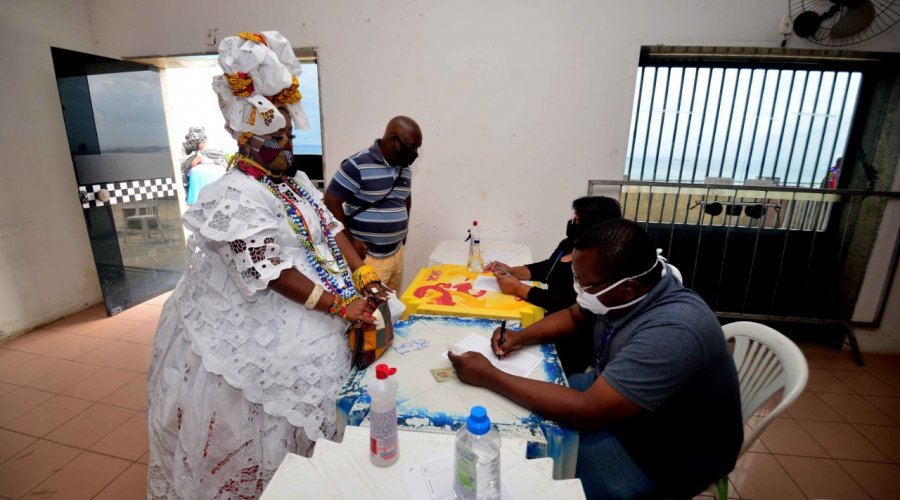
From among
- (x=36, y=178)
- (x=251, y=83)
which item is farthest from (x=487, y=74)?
(x=36, y=178)

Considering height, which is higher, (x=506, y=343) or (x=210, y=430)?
(x=506, y=343)

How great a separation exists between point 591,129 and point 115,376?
3.55 meters

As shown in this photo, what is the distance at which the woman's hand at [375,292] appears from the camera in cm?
139

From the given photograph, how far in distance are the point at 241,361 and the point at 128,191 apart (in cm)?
320

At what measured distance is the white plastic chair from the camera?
1.21m

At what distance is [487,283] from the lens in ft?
6.90

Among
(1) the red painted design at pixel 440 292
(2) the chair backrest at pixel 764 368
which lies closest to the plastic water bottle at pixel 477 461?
(2) the chair backrest at pixel 764 368

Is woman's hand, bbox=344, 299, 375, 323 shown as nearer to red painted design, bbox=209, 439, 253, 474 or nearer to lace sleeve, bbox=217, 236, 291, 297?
lace sleeve, bbox=217, 236, 291, 297

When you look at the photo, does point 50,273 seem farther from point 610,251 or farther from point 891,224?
point 891,224

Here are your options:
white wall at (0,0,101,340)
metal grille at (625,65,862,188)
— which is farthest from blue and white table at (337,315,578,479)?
white wall at (0,0,101,340)

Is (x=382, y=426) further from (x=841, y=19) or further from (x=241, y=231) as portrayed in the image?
(x=841, y=19)

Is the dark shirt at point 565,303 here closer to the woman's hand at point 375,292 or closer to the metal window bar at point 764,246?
the woman's hand at point 375,292

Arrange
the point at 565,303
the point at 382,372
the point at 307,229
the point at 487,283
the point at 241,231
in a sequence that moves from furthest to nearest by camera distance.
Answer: the point at 487,283 → the point at 565,303 → the point at 307,229 → the point at 241,231 → the point at 382,372

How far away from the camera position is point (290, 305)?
1300mm
